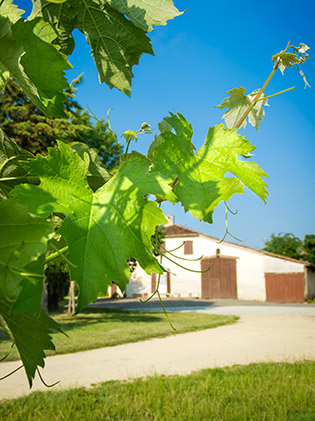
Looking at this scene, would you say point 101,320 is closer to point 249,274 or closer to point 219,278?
point 219,278

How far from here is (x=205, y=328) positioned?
1191 cm

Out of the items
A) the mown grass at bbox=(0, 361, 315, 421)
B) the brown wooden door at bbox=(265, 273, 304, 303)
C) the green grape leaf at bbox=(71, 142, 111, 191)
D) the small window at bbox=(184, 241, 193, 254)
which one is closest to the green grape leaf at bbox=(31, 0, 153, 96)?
the green grape leaf at bbox=(71, 142, 111, 191)

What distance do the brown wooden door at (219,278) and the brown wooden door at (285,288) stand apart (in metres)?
2.13

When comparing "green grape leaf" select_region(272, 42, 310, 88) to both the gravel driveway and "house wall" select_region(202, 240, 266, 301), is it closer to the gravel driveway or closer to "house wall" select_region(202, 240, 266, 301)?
the gravel driveway

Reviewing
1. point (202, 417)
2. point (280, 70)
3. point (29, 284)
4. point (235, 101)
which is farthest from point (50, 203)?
point (202, 417)

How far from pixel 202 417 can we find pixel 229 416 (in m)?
0.28

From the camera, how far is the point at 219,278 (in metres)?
24.7

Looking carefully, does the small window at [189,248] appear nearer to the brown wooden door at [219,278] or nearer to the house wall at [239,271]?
the house wall at [239,271]

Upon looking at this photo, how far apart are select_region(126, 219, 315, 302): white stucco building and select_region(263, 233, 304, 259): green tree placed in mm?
5966

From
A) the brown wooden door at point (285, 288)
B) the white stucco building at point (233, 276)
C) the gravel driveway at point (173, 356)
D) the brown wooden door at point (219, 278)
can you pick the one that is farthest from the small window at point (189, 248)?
the gravel driveway at point (173, 356)

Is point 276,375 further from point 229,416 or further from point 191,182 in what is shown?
point 191,182

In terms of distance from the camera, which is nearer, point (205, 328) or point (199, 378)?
point (199, 378)

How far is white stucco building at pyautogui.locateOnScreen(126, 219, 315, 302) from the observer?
22.9 metres

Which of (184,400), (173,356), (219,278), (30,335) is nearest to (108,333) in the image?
(173,356)
